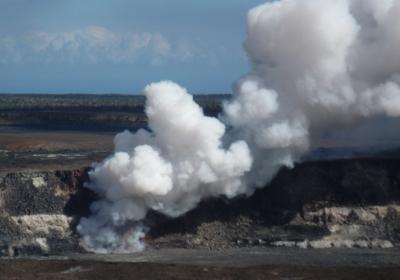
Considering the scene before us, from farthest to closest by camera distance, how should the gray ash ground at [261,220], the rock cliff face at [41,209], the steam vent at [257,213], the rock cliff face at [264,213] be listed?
the rock cliff face at [41,209] → the rock cliff face at [264,213] → the steam vent at [257,213] → the gray ash ground at [261,220]

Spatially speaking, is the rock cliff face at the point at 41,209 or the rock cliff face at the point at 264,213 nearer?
the rock cliff face at the point at 264,213

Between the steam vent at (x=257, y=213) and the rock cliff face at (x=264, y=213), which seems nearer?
the steam vent at (x=257, y=213)

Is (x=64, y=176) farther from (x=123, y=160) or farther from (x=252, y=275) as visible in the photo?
(x=252, y=275)

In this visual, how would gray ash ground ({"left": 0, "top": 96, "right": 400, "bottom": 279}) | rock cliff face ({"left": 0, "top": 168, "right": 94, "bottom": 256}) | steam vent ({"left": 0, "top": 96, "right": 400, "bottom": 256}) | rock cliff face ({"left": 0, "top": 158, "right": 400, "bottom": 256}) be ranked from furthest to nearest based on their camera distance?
rock cliff face ({"left": 0, "top": 168, "right": 94, "bottom": 256}), rock cliff face ({"left": 0, "top": 158, "right": 400, "bottom": 256}), steam vent ({"left": 0, "top": 96, "right": 400, "bottom": 256}), gray ash ground ({"left": 0, "top": 96, "right": 400, "bottom": 279})

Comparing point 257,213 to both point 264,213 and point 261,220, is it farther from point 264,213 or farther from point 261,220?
point 261,220

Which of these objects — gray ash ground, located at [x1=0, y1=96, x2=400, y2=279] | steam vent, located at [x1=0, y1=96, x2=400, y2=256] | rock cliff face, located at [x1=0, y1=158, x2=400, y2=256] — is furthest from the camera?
rock cliff face, located at [x1=0, y1=158, x2=400, y2=256]

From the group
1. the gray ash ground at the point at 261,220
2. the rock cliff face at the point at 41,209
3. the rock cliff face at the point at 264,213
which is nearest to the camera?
the gray ash ground at the point at 261,220

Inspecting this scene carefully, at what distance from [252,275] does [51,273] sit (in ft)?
28.9

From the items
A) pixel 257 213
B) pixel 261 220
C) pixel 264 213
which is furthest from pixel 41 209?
pixel 264 213

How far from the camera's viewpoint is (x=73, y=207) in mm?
48094

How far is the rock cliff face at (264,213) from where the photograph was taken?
148 ft

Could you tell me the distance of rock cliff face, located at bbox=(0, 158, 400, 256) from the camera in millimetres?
45219

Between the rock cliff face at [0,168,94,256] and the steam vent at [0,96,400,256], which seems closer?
the steam vent at [0,96,400,256]

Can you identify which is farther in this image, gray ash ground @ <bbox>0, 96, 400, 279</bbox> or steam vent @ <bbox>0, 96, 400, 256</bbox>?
steam vent @ <bbox>0, 96, 400, 256</bbox>
